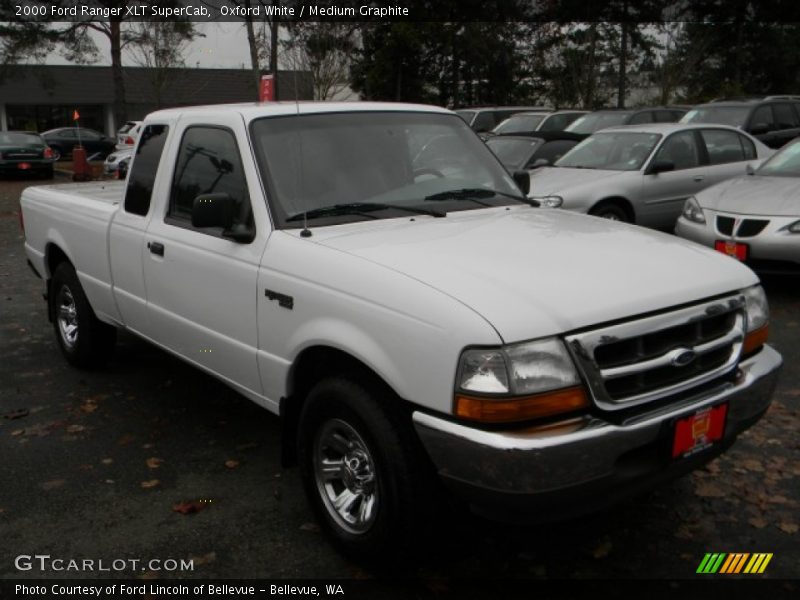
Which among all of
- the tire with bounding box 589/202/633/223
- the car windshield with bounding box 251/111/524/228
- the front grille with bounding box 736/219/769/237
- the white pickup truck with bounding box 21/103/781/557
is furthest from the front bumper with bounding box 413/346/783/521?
the tire with bounding box 589/202/633/223

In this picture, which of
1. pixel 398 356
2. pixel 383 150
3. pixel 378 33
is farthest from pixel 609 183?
pixel 378 33

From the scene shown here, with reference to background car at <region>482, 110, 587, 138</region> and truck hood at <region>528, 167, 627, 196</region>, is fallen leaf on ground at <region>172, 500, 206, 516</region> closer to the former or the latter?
truck hood at <region>528, 167, 627, 196</region>

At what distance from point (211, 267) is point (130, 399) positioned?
184 cm

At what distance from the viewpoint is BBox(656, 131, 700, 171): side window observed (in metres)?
9.84

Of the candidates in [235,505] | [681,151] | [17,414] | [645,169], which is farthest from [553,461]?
[681,151]

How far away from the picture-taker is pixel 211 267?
12.6 feet

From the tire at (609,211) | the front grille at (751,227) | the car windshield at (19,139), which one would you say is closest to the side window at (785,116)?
the tire at (609,211)

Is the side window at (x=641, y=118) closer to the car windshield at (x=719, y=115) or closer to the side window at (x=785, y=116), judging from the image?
the car windshield at (x=719, y=115)

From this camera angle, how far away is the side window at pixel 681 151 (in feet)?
32.3

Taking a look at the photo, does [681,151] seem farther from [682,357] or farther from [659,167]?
[682,357]

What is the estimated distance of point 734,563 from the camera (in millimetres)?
3217

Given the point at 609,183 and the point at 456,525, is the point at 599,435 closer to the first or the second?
the point at 456,525

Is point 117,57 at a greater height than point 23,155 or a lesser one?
greater

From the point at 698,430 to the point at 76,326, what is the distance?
4.50 metres
